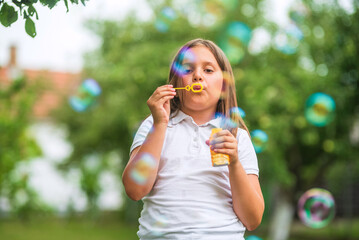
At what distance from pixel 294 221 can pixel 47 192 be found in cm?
1073

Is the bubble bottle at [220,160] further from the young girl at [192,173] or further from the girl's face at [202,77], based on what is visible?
the girl's face at [202,77]

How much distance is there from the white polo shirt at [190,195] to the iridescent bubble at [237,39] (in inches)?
185

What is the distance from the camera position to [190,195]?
149cm

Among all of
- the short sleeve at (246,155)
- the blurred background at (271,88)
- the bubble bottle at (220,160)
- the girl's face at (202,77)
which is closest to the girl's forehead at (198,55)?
the girl's face at (202,77)

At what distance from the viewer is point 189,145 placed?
159 centimetres

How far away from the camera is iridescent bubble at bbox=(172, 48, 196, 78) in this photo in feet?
5.52

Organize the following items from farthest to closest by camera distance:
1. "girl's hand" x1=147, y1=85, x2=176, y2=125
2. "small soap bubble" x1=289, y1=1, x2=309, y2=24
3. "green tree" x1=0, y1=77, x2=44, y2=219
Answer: "small soap bubble" x1=289, y1=1, x2=309, y2=24, "green tree" x1=0, y1=77, x2=44, y2=219, "girl's hand" x1=147, y1=85, x2=176, y2=125

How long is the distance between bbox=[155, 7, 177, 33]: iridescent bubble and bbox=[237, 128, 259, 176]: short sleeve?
19.0 feet

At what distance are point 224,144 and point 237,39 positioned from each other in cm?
554

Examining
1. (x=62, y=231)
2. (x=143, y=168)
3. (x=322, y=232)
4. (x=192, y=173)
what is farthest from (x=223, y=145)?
(x=322, y=232)

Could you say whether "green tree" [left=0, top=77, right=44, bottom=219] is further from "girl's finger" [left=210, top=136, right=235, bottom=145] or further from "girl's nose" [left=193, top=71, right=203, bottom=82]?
"girl's finger" [left=210, top=136, right=235, bottom=145]

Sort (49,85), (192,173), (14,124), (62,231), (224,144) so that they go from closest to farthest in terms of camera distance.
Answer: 1. (224,144)
2. (192,173)
3. (14,124)
4. (49,85)
5. (62,231)

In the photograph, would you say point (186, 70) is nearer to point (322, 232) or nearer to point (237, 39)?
point (237, 39)

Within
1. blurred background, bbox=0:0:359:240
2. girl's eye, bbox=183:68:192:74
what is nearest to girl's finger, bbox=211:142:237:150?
girl's eye, bbox=183:68:192:74
